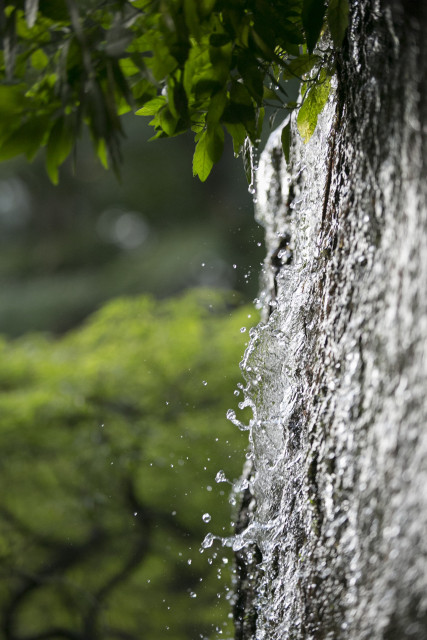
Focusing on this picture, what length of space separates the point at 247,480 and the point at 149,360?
6.85 feet

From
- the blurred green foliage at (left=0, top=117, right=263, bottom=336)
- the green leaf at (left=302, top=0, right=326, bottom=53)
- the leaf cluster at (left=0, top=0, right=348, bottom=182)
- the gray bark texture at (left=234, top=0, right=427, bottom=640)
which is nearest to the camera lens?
the gray bark texture at (left=234, top=0, right=427, bottom=640)

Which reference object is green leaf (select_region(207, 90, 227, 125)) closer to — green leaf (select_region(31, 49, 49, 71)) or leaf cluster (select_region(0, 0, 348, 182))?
leaf cluster (select_region(0, 0, 348, 182))

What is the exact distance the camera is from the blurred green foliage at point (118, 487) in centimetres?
318

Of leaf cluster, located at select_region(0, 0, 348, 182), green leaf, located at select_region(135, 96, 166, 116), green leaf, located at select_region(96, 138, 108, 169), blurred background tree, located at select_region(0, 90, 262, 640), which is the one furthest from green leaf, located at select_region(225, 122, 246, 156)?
blurred background tree, located at select_region(0, 90, 262, 640)

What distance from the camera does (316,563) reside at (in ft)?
3.04

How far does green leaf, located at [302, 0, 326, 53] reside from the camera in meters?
0.92

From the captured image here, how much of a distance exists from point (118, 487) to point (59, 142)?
2.73 metres

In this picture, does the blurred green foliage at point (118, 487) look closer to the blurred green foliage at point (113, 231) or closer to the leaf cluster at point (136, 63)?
the blurred green foliage at point (113, 231)

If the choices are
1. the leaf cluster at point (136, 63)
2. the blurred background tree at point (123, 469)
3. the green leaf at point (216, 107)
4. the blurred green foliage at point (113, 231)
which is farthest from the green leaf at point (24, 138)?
the blurred green foliage at point (113, 231)

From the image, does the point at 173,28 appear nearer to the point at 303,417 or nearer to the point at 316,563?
the point at 303,417

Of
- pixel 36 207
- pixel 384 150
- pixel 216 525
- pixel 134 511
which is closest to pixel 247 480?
pixel 384 150

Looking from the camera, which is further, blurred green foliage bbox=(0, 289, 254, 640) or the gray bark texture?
blurred green foliage bbox=(0, 289, 254, 640)

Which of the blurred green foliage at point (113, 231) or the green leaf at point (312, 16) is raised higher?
the blurred green foliage at point (113, 231)

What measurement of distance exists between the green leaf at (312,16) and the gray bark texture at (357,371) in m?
0.06
